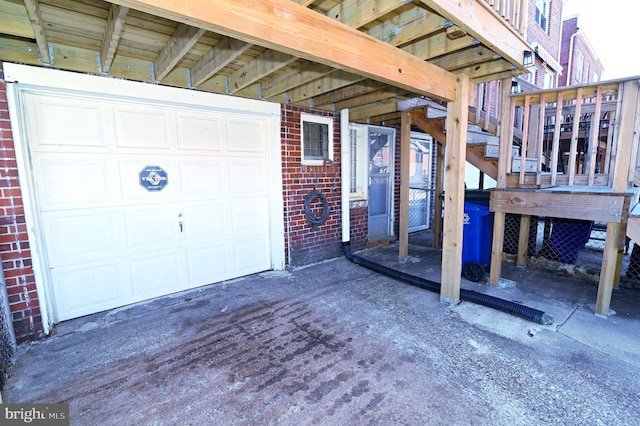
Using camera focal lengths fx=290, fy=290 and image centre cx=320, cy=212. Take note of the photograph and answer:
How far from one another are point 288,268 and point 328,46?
3074 mm

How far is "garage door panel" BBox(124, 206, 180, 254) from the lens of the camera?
315cm

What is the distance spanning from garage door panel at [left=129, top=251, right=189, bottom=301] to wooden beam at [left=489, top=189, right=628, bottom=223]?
3833 mm

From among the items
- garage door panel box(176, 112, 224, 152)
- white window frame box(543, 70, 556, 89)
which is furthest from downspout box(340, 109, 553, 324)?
white window frame box(543, 70, 556, 89)

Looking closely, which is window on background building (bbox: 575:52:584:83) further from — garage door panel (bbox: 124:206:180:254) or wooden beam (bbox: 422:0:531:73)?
garage door panel (bbox: 124:206:180:254)

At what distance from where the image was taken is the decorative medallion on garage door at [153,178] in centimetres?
316

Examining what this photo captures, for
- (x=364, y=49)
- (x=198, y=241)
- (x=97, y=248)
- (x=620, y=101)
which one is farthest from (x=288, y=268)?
(x=620, y=101)

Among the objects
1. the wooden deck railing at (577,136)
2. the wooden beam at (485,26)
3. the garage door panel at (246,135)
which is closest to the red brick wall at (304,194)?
the garage door panel at (246,135)

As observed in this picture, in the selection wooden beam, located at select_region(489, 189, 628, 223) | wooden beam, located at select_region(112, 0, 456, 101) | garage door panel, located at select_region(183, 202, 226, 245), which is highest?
wooden beam, located at select_region(112, 0, 456, 101)

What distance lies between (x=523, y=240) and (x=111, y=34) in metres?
5.20

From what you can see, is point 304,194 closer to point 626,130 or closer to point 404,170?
point 404,170

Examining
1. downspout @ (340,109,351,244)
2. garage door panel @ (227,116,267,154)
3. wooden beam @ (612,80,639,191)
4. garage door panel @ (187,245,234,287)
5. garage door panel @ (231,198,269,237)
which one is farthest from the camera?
downspout @ (340,109,351,244)

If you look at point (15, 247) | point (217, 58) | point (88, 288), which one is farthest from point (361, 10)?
point (88, 288)

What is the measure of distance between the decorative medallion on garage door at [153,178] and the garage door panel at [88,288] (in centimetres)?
91

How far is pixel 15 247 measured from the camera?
2447 mm
